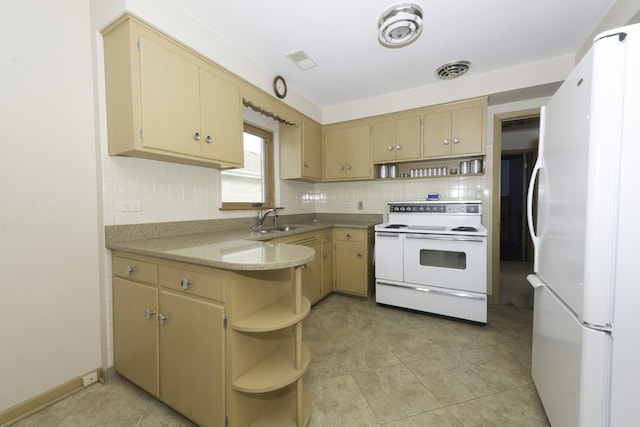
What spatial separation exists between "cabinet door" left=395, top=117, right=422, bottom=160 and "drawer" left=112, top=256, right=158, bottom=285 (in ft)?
9.05

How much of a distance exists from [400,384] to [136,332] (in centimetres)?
171

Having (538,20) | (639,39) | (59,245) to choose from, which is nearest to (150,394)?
(59,245)

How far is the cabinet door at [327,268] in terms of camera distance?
299 centimetres

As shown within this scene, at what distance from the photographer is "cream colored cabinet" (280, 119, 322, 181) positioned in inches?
123

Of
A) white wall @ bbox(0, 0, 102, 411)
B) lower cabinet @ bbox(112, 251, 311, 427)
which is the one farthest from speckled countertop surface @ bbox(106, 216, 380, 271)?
white wall @ bbox(0, 0, 102, 411)

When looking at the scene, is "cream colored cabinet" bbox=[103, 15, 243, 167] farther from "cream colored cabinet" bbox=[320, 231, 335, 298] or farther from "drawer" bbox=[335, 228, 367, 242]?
"drawer" bbox=[335, 228, 367, 242]

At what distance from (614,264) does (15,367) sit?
287 centimetres

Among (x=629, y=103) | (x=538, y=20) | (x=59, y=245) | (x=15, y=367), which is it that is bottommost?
(x=15, y=367)

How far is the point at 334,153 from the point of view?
3498 millimetres

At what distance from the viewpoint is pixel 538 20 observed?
186 cm

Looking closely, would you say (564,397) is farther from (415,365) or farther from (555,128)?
(555,128)

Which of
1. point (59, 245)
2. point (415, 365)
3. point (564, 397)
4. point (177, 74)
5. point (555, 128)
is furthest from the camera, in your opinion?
point (415, 365)

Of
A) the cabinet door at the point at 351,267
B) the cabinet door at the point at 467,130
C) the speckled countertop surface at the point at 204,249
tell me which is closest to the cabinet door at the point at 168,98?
the speckled countertop surface at the point at 204,249

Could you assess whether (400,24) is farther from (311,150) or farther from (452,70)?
(311,150)
